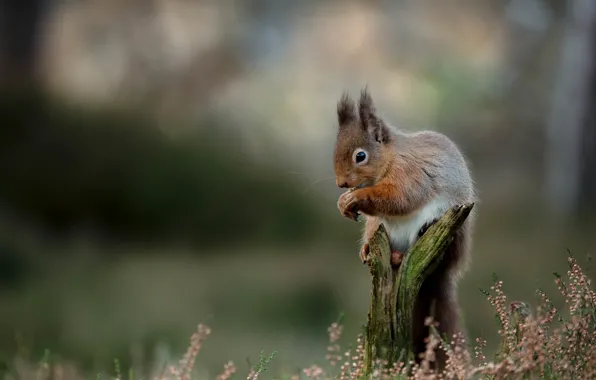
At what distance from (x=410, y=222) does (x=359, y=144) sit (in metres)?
0.20

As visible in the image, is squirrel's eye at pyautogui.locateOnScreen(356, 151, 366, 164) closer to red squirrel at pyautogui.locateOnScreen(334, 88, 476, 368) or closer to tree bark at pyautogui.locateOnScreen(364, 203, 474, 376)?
red squirrel at pyautogui.locateOnScreen(334, 88, 476, 368)

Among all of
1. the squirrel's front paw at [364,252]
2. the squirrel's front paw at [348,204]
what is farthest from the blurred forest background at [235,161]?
the squirrel's front paw at [348,204]

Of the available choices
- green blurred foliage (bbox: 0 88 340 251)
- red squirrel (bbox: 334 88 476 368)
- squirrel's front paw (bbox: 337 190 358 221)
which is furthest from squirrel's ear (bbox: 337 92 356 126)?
green blurred foliage (bbox: 0 88 340 251)

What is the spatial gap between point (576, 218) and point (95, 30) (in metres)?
4.28

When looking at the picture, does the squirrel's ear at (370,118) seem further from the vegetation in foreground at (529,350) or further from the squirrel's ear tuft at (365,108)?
the vegetation in foreground at (529,350)

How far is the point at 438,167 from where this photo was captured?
1771mm

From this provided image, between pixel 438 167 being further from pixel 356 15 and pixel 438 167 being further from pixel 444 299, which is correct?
pixel 356 15

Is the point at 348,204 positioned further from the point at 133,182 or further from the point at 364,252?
the point at 133,182

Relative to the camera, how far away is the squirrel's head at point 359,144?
1.71 metres

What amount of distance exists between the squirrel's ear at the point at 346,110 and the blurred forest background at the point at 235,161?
1401mm

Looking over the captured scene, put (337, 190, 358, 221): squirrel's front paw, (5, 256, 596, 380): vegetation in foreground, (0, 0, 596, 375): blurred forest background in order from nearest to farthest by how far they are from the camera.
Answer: (5, 256, 596, 380): vegetation in foreground → (337, 190, 358, 221): squirrel's front paw → (0, 0, 596, 375): blurred forest background

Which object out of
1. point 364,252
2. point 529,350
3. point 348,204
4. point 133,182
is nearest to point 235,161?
point 133,182

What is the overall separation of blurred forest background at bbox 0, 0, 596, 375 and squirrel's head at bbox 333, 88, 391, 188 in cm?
138

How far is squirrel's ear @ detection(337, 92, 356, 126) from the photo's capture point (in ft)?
5.66
